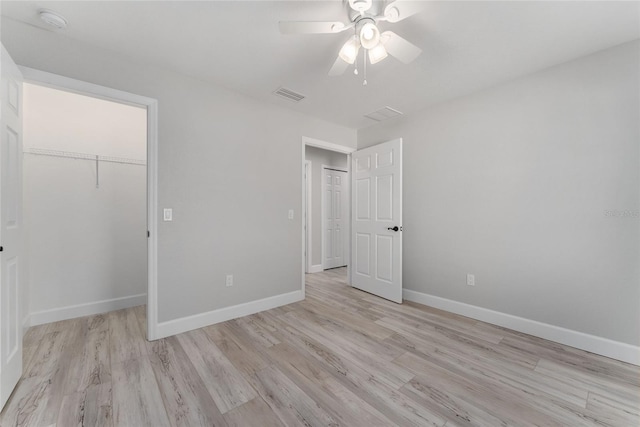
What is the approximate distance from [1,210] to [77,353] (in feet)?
4.21

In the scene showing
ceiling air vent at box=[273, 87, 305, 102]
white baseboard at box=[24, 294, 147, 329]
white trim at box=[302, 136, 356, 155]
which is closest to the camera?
white baseboard at box=[24, 294, 147, 329]

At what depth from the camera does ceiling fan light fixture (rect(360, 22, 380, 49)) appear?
1.60 meters

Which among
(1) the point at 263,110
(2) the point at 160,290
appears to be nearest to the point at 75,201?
(2) the point at 160,290

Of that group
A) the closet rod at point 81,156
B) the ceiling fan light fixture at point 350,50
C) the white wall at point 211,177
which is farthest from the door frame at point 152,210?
the ceiling fan light fixture at point 350,50

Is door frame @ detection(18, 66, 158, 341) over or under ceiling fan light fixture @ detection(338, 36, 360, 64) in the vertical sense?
under

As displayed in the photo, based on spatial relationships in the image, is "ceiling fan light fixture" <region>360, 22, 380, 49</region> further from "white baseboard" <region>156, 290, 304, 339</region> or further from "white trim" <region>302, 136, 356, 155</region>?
"white baseboard" <region>156, 290, 304, 339</region>

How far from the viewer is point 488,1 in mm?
1604

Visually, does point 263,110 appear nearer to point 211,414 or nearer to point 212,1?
point 212,1

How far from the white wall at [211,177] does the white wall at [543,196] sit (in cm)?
177

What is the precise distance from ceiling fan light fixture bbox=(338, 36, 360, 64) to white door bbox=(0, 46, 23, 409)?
76.7 inches

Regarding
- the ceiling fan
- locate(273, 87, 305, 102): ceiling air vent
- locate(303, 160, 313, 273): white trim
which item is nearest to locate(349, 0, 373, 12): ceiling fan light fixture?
the ceiling fan

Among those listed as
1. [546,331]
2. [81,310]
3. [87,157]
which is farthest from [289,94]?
[546,331]

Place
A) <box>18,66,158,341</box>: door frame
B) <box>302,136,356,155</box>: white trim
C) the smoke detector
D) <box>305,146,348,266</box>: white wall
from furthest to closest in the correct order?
<box>305,146,348,266</box>: white wall
<box>302,136,356,155</box>: white trim
<box>18,66,158,341</box>: door frame
the smoke detector

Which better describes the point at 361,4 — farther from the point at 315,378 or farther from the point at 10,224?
the point at 10,224
